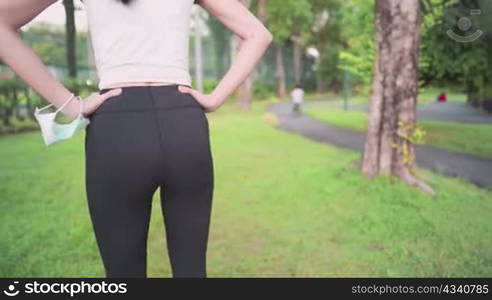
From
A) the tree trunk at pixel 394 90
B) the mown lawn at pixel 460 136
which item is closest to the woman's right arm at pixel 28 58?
the mown lawn at pixel 460 136

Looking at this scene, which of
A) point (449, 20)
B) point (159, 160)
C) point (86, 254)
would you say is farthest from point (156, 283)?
point (449, 20)

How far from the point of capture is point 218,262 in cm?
343

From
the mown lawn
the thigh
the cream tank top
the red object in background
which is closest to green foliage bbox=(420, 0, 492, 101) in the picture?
the red object in background

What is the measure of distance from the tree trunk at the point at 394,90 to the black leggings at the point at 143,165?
3.92m

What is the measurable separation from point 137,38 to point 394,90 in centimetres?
410

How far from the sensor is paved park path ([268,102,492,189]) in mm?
5347

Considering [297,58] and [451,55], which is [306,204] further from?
[297,58]

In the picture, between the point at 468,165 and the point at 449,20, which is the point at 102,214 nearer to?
the point at 449,20

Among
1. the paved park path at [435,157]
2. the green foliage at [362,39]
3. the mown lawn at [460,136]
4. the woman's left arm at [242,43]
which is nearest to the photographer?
the woman's left arm at [242,43]

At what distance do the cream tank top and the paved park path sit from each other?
4.18 meters

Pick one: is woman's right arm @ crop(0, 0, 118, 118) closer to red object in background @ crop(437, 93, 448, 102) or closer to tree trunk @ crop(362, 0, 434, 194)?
tree trunk @ crop(362, 0, 434, 194)

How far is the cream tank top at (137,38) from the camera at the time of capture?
1351 mm

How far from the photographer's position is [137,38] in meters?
1.35

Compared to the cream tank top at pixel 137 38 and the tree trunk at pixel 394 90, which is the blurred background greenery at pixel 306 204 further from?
the cream tank top at pixel 137 38
